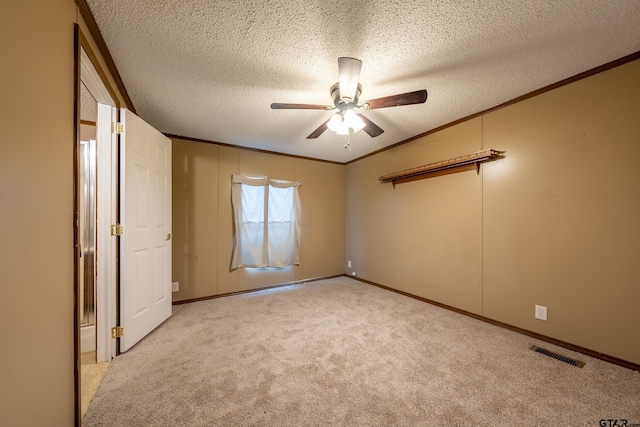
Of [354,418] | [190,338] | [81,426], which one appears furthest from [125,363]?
[354,418]

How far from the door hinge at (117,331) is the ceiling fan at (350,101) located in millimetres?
2206

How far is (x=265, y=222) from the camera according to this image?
12.9 feet

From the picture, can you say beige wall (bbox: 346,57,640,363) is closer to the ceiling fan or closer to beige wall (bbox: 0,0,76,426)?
the ceiling fan

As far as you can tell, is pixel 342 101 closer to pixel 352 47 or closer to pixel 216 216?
pixel 352 47

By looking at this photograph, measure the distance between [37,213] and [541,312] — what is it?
11.5ft

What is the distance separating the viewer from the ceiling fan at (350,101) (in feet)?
5.28

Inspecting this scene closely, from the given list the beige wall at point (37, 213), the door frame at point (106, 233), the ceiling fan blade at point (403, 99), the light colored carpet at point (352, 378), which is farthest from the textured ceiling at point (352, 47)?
the light colored carpet at point (352, 378)

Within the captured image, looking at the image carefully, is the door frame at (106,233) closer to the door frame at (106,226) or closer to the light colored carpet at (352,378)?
the door frame at (106,226)

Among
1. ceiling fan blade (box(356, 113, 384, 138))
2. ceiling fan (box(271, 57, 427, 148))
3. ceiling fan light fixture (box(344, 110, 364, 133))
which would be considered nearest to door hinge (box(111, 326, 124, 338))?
ceiling fan (box(271, 57, 427, 148))

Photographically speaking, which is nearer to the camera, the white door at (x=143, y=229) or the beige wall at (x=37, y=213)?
the beige wall at (x=37, y=213)

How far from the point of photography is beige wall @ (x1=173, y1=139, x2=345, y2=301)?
336 centimetres

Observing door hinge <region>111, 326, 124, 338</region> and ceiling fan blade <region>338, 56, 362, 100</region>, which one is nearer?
ceiling fan blade <region>338, 56, 362, 100</region>

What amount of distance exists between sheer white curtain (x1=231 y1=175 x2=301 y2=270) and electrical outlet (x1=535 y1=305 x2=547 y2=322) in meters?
3.10

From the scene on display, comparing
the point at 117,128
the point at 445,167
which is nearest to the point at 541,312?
the point at 445,167
